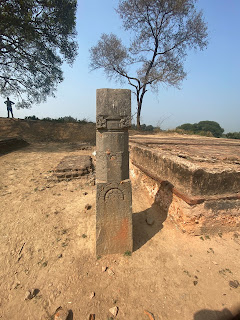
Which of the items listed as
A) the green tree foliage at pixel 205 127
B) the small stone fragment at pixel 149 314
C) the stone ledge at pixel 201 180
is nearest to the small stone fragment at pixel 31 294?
the small stone fragment at pixel 149 314

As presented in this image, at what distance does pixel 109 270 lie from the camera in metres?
2.19

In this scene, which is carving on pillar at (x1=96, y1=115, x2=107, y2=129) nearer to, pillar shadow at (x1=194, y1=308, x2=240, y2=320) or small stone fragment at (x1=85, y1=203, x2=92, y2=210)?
small stone fragment at (x1=85, y1=203, x2=92, y2=210)

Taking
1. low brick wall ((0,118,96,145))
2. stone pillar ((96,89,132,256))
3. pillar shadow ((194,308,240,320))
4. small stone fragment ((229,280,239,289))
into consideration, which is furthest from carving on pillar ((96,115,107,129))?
low brick wall ((0,118,96,145))

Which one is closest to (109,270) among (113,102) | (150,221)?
(150,221)

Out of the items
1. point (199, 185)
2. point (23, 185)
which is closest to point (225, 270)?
point (199, 185)

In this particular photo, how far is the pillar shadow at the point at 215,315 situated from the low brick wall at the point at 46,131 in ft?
29.1

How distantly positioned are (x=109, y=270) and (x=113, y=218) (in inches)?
24.5

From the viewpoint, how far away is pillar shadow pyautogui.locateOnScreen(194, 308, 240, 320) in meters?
1.69

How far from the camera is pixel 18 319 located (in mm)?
1803

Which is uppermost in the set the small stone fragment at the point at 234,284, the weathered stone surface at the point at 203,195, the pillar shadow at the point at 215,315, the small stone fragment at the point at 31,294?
the weathered stone surface at the point at 203,195

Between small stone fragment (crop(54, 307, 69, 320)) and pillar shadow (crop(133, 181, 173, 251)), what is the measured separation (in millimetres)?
1067

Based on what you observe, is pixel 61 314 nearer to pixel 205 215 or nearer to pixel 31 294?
pixel 31 294

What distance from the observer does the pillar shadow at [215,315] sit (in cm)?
169

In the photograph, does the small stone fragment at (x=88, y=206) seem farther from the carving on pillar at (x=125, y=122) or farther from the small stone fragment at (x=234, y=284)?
the small stone fragment at (x=234, y=284)
